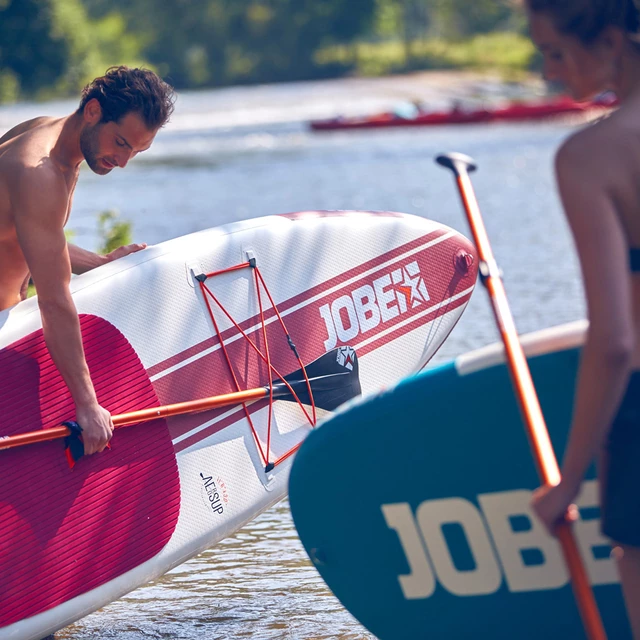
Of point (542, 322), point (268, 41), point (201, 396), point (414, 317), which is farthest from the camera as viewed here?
point (268, 41)

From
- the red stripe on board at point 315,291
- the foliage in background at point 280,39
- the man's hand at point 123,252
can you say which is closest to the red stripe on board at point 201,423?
the red stripe on board at point 315,291

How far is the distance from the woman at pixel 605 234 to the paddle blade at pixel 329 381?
222 cm

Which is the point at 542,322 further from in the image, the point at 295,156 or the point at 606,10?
the point at 295,156

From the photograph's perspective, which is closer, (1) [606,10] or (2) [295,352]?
(1) [606,10]

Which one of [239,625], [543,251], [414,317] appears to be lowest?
[543,251]

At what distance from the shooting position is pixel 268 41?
7975cm

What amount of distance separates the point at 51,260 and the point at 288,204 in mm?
15501

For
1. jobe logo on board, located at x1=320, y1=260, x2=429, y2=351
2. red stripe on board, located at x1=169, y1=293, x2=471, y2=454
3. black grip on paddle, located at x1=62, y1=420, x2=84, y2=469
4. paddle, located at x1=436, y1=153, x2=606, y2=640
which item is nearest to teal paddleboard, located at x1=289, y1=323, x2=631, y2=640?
paddle, located at x1=436, y1=153, x2=606, y2=640

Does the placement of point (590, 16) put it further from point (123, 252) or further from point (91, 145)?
point (123, 252)

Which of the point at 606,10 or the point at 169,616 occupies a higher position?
the point at 606,10

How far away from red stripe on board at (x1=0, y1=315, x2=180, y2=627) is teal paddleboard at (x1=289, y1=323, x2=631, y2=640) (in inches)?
35.9

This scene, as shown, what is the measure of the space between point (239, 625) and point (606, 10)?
2.38m

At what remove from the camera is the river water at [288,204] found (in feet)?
12.5

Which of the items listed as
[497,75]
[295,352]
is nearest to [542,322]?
[295,352]
